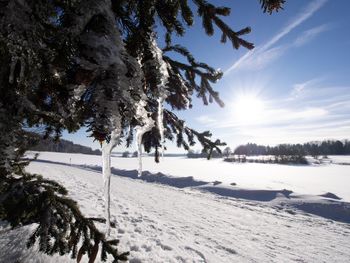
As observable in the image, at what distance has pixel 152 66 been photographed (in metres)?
1.86

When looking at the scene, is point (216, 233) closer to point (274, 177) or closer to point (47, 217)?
point (47, 217)

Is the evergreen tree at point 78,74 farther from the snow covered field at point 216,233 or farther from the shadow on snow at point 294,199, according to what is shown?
the shadow on snow at point 294,199

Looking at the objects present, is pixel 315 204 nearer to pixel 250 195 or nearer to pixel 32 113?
pixel 250 195

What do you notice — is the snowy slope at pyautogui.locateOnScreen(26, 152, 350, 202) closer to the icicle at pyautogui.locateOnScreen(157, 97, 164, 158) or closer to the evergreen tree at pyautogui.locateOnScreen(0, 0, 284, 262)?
the evergreen tree at pyautogui.locateOnScreen(0, 0, 284, 262)

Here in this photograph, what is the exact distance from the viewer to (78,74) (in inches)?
54.4

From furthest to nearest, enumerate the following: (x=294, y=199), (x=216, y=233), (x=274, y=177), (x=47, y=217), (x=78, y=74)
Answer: (x=274, y=177), (x=294, y=199), (x=216, y=233), (x=47, y=217), (x=78, y=74)

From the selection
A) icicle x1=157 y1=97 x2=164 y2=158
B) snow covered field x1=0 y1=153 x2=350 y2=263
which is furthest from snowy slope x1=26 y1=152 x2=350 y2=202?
icicle x1=157 y1=97 x2=164 y2=158

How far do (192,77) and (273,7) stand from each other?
76.1 inches

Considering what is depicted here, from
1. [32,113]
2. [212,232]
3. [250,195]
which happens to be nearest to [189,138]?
[32,113]

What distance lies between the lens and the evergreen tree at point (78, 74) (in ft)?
4.29

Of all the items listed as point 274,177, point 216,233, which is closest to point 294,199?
point 216,233

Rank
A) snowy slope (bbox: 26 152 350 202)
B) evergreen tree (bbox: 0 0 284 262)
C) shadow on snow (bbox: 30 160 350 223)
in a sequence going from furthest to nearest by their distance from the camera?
1. snowy slope (bbox: 26 152 350 202)
2. shadow on snow (bbox: 30 160 350 223)
3. evergreen tree (bbox: 0 0 284 262)

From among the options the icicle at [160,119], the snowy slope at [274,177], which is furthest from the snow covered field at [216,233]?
the snowy slope at [274,177]

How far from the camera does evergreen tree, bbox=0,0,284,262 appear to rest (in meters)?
1.31
